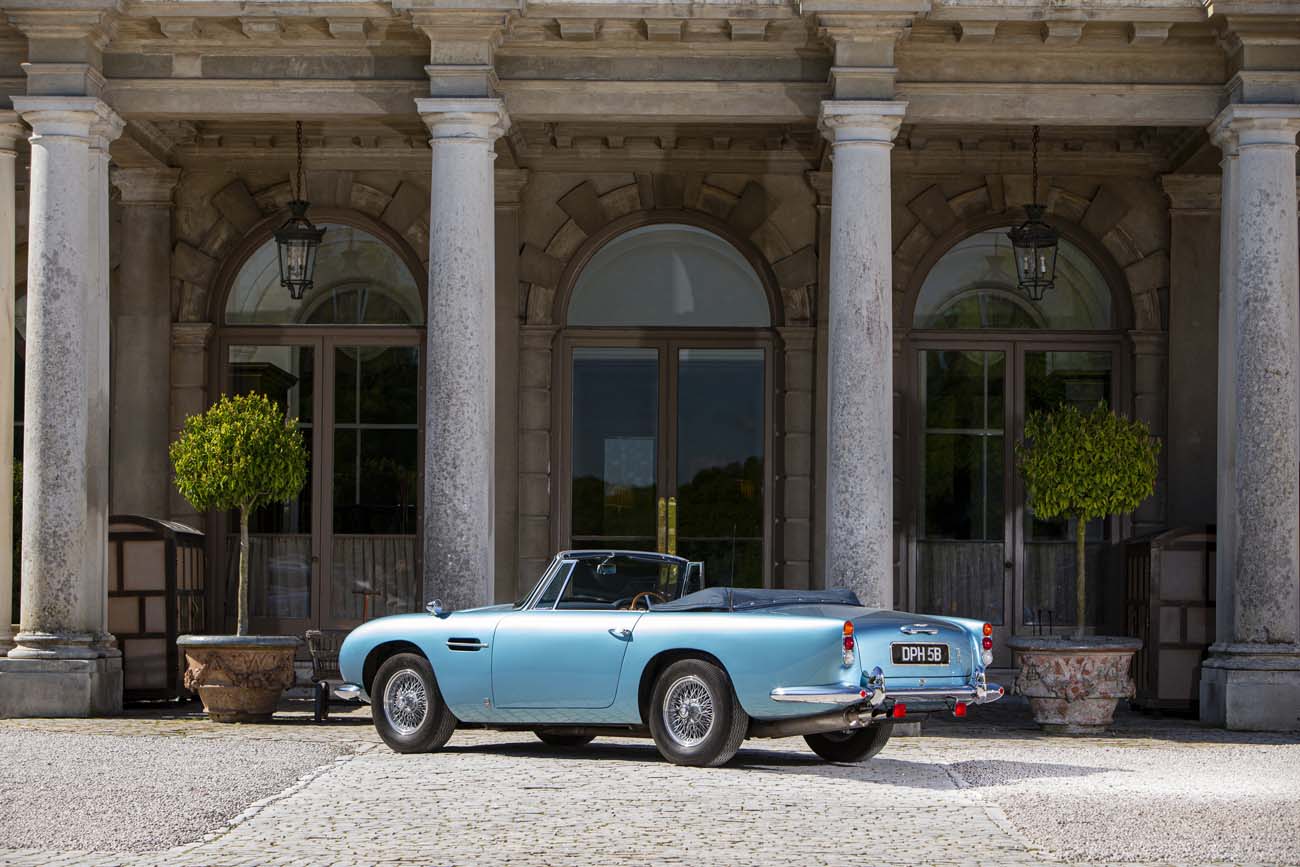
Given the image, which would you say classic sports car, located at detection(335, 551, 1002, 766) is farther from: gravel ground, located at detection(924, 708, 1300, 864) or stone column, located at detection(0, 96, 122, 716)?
stone column, located at detection(0, 96, 122, 716)

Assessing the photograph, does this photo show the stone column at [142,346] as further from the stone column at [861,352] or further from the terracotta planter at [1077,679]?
the terracotta planter at [1077,679]

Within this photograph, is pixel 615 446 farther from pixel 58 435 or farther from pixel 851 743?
pixel 851 743

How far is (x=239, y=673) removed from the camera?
13.6 metres

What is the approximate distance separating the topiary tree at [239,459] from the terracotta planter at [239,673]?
1.83 ft

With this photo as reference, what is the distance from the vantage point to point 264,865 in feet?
24.3

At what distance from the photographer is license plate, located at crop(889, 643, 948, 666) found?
10.2 meters

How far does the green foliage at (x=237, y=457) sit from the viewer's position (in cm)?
1428

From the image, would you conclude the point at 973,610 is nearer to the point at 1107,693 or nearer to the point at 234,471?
the point at 1107,693

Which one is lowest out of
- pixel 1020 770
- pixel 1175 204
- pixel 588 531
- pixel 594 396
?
pixel 1020 770

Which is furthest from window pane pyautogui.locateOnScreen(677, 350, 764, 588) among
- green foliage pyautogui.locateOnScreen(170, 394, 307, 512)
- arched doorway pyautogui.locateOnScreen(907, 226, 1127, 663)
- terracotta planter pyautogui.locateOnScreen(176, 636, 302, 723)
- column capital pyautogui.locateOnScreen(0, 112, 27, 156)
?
column capital pyautogui.locateOnScreen(0, 112, 27, 156)

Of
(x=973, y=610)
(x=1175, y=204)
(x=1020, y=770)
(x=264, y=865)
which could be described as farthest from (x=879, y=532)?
(x=264, y=865)

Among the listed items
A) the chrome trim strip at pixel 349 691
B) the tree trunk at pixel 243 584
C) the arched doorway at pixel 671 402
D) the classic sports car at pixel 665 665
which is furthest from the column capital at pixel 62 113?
the arched doorway at pixel 671 402

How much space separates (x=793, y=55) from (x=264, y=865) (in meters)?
8.37

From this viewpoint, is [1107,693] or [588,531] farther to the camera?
[588,531]
